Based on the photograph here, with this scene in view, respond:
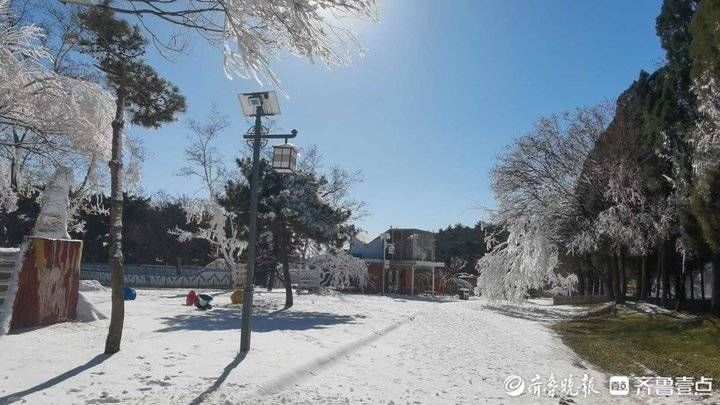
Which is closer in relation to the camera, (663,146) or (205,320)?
(205,320)

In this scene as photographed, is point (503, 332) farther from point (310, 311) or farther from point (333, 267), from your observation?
point (333, 267)

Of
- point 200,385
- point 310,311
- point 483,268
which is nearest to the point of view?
point 200,385

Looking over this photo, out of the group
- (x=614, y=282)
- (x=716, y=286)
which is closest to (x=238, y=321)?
(x=716, y=286)

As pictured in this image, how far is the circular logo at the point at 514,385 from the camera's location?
7.30 m

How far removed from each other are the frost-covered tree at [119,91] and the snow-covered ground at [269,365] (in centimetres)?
109

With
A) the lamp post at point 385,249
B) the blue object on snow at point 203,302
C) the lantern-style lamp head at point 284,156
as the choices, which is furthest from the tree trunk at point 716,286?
the lamp post at point 385,249

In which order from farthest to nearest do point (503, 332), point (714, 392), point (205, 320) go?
point (503, 332) → point (205, 320) → point (714, 392)

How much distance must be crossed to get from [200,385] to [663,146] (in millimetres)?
19624

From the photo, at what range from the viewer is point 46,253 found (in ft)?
32.7

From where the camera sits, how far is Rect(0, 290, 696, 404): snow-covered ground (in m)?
5.89

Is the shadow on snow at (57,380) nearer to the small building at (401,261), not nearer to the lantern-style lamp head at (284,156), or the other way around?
the lantern-style lamp head at (284,156)

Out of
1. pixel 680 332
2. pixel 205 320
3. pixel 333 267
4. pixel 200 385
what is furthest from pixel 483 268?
pixel 200 385

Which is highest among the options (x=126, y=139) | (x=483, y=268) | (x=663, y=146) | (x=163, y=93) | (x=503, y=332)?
(x=663, y=146)

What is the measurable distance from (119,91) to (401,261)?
127 ft
